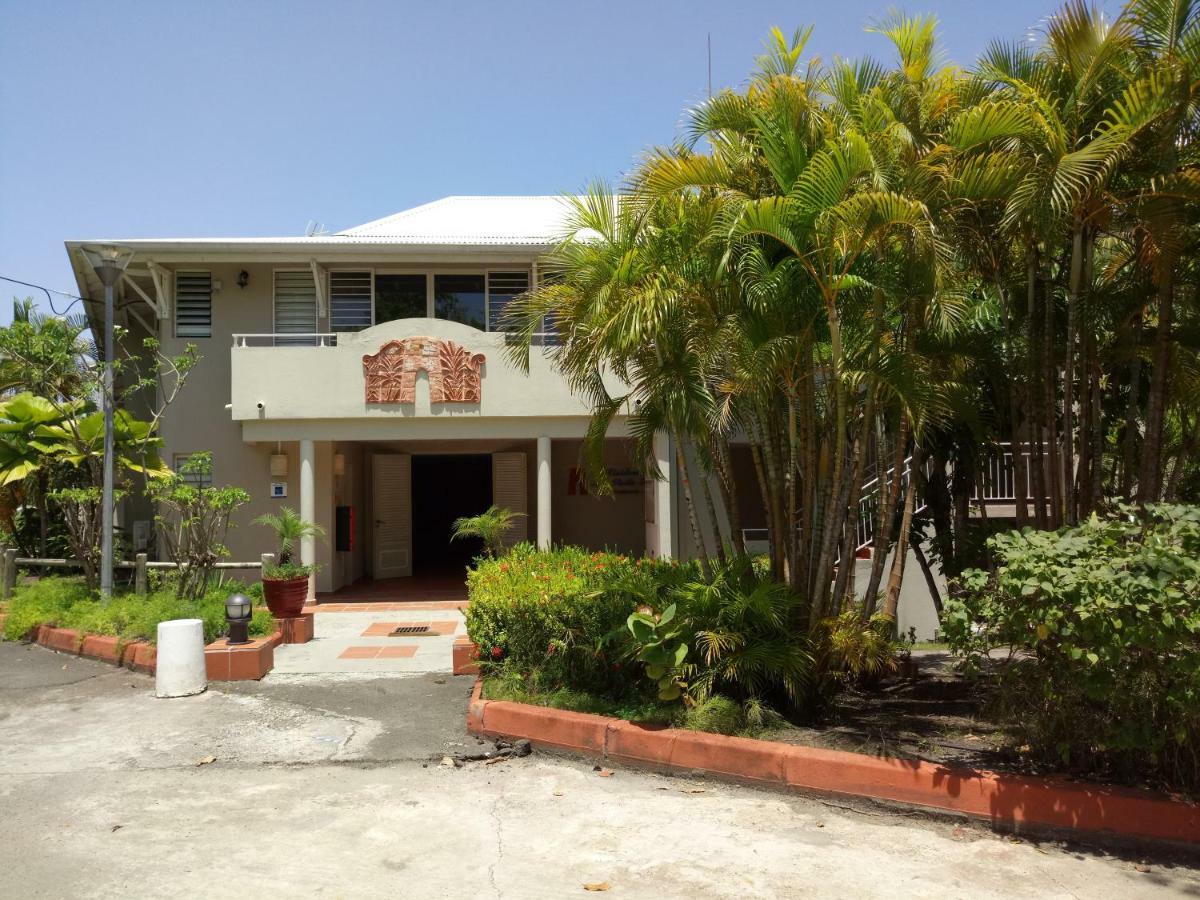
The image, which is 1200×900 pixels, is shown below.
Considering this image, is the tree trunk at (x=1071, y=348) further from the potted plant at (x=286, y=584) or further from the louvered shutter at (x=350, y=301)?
the louvered shutter at (x=350, y=301)

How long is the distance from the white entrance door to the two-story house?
3 centimetres

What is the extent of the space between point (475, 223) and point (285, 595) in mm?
9272

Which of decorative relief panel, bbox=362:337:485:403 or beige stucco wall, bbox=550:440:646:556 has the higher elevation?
decorative relief panel, bbox=362:337:485:403

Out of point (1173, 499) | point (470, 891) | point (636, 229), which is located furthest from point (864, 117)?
point (470, 891)

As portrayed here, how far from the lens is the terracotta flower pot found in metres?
10.1

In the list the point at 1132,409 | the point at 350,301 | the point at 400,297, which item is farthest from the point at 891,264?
the point at 350,301

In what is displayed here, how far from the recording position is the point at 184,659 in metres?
7.76

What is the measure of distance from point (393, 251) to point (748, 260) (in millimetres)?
8921

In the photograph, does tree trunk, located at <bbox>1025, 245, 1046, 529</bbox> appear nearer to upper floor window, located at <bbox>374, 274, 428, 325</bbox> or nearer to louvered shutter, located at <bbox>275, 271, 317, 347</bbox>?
upper floor window, located at <bbox>374, 274, 428, 325</bbox>

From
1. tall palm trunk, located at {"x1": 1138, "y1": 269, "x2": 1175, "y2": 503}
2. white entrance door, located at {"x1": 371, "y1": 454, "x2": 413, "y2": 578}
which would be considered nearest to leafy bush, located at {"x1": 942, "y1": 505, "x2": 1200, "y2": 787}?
tall palm trunk, located at {"x1": 1138, "y1": 269, "x2": 1175, "y2": 503}

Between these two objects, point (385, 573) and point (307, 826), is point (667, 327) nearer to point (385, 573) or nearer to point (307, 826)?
point (307, 826)

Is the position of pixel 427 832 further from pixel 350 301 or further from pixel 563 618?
pixel 350 301

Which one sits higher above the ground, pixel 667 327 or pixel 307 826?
pixel 667 327

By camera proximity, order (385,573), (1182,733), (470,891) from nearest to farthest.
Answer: (470,891) → (1182,733) → (385,573)
